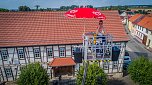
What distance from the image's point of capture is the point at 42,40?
876 inches

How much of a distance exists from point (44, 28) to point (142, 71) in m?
14.3

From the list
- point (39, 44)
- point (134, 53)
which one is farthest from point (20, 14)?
point (134, 53)

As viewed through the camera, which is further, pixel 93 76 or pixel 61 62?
pixel 61 62

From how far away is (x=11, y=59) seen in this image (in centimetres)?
2223

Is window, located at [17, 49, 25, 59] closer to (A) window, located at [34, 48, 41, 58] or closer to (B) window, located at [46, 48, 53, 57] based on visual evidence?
(A) window, located at [34, 48, 41, 58]

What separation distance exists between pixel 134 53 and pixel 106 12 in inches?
558

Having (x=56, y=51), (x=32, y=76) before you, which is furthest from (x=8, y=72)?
(x=56, y=51)

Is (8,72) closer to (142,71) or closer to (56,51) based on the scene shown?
(56,51)

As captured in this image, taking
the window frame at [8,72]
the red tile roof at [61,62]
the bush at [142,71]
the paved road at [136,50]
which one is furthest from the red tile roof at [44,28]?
the paved road at [136,50]

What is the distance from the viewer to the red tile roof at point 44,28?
72.8 feet

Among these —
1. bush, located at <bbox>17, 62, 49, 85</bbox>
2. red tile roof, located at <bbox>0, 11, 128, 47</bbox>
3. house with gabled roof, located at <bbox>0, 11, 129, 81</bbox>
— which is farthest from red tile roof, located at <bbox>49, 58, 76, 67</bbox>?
bush, located at <bbox>17, 62, 49, 85</bbox>

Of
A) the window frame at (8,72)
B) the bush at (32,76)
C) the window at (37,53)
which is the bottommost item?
the window frame at (8,72)

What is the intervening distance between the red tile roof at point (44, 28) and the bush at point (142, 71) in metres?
4.10

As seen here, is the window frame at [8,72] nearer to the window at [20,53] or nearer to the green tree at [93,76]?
the window at [20,53]
